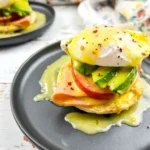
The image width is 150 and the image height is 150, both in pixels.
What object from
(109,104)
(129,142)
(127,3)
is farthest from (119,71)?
(127,3)

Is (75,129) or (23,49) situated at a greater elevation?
(75,129)

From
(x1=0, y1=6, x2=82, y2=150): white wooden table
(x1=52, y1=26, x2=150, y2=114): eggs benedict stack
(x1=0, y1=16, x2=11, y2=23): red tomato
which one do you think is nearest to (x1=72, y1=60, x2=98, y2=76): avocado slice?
(x1=52, y1=26, x2=150, y2=114): eggs benedict stack

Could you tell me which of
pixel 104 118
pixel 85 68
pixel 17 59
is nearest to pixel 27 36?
pixel 17 59

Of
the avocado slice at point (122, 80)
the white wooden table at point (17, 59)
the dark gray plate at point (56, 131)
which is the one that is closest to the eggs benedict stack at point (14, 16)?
the white wooden table at point (17, 59)

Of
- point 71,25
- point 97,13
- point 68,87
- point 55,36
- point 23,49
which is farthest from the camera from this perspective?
point 97,13

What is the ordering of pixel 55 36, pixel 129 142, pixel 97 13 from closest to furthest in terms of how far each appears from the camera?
pixel 129 142 → pixel 55 36 → pixel 97 13

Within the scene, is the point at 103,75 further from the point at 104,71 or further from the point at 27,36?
the point at 27,36

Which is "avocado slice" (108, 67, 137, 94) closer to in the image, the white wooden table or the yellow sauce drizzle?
the yellow sauce drizzle

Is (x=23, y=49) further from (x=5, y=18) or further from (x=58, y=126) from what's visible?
(x=58, y=126)
